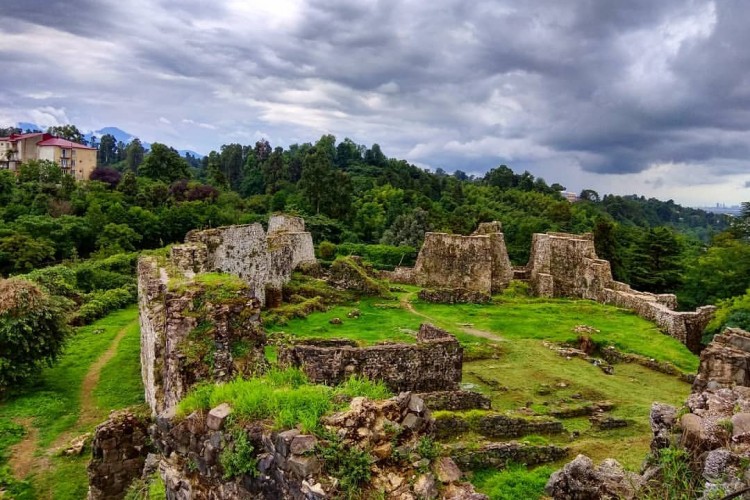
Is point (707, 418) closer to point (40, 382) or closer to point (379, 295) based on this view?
point (40, 382)

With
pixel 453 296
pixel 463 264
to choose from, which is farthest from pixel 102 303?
pixel 463 264

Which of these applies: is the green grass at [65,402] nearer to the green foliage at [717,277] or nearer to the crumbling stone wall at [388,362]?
the crumbling stone wall at [388,362]

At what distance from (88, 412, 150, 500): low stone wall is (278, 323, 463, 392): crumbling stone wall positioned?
3402 millimetres

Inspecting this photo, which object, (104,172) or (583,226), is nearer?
(583,226)

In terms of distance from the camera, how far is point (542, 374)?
17.5m

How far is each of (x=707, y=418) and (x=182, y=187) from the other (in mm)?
66781

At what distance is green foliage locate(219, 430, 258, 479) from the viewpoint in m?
5.90

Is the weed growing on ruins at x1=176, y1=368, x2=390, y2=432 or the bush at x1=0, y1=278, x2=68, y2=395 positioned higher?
the weed growing on ruins at x1=176, y1=368, x2=390, y2=432

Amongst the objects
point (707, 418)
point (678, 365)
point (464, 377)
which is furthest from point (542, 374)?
point (707, 418)

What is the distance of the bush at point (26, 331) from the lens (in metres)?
16.9

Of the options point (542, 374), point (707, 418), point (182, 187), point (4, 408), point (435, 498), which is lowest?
point (4, 408)

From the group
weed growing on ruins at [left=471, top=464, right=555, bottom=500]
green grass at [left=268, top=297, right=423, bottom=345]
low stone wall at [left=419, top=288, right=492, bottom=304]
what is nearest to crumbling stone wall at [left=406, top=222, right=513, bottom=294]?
low stone wall at [left=419, top=288, right=492, bottom=304]

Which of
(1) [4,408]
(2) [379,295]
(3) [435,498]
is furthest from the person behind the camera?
(2) [379,295]

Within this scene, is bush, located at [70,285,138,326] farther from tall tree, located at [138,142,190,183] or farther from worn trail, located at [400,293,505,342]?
tall tree, located at [138,142,190,183]
